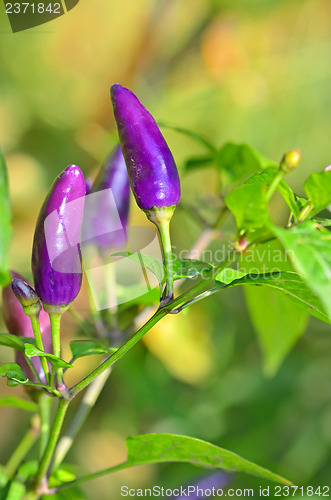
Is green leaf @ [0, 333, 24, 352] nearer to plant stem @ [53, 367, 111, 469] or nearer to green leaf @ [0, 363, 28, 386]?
green leaf @ [0, 363, 28, 386]

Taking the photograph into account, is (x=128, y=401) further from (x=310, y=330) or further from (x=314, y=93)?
(x=314, y=93)

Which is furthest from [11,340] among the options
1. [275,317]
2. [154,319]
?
[275,317]

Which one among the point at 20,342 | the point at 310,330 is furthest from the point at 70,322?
the point at 20,342

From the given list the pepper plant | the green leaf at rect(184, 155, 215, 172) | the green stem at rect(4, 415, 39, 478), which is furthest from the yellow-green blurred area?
the pepper plant

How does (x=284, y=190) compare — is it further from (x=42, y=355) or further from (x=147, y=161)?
(x=42, y=355)

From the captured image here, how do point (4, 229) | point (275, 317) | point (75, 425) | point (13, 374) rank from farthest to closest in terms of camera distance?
point (275, 317) → point (75, 425) → point (13, 374) → point (4, 229)

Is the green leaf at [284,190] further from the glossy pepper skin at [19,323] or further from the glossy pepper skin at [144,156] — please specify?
the glossy pepper skin at [19,323]
